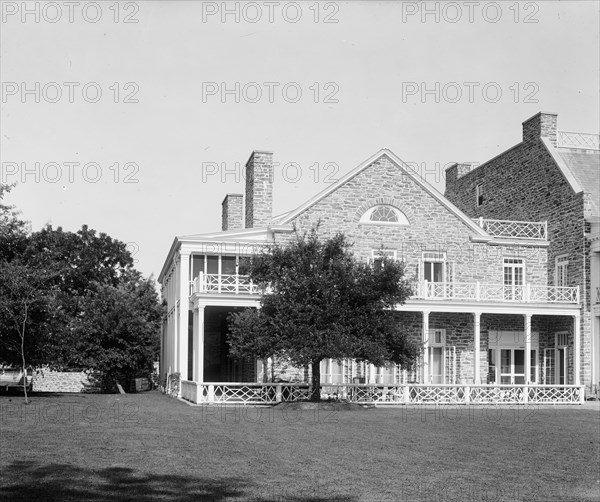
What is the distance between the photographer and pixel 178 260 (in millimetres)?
32844

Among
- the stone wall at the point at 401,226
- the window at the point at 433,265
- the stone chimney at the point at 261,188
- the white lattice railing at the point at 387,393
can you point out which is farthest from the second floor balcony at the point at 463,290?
the stone chimney at the point at 261,188

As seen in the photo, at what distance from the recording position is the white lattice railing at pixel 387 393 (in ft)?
88.8

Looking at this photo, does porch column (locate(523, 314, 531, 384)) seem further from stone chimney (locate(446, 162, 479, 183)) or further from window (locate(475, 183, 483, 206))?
stone chimney (locate(446, 162, 479, 183))

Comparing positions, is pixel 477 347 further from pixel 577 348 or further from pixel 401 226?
pixel 401 226

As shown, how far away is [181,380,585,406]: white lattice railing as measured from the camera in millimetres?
27062

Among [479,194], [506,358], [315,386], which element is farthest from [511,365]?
[315,386]

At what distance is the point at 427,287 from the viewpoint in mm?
31891

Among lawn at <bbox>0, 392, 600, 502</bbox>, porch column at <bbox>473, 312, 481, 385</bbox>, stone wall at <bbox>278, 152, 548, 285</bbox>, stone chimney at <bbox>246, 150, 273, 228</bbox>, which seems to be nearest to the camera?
lawn at <bbox>0, 392, 600, 502</bbox>

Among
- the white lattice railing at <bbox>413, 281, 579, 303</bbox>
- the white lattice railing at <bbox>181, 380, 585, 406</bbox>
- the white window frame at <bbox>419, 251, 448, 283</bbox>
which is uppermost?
the white window frame at <bbox>419, 251, 448, 283</bbox>

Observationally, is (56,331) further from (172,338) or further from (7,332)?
(172,338)

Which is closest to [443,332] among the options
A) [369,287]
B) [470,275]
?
[470,275]

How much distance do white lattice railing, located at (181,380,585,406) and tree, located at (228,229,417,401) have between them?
2454mm

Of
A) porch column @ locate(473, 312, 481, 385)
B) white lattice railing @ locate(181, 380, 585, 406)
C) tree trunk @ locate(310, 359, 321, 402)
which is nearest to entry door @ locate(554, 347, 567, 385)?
white lattice railing @ locate(181, 380, 585, 406)

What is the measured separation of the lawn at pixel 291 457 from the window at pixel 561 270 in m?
14.4
